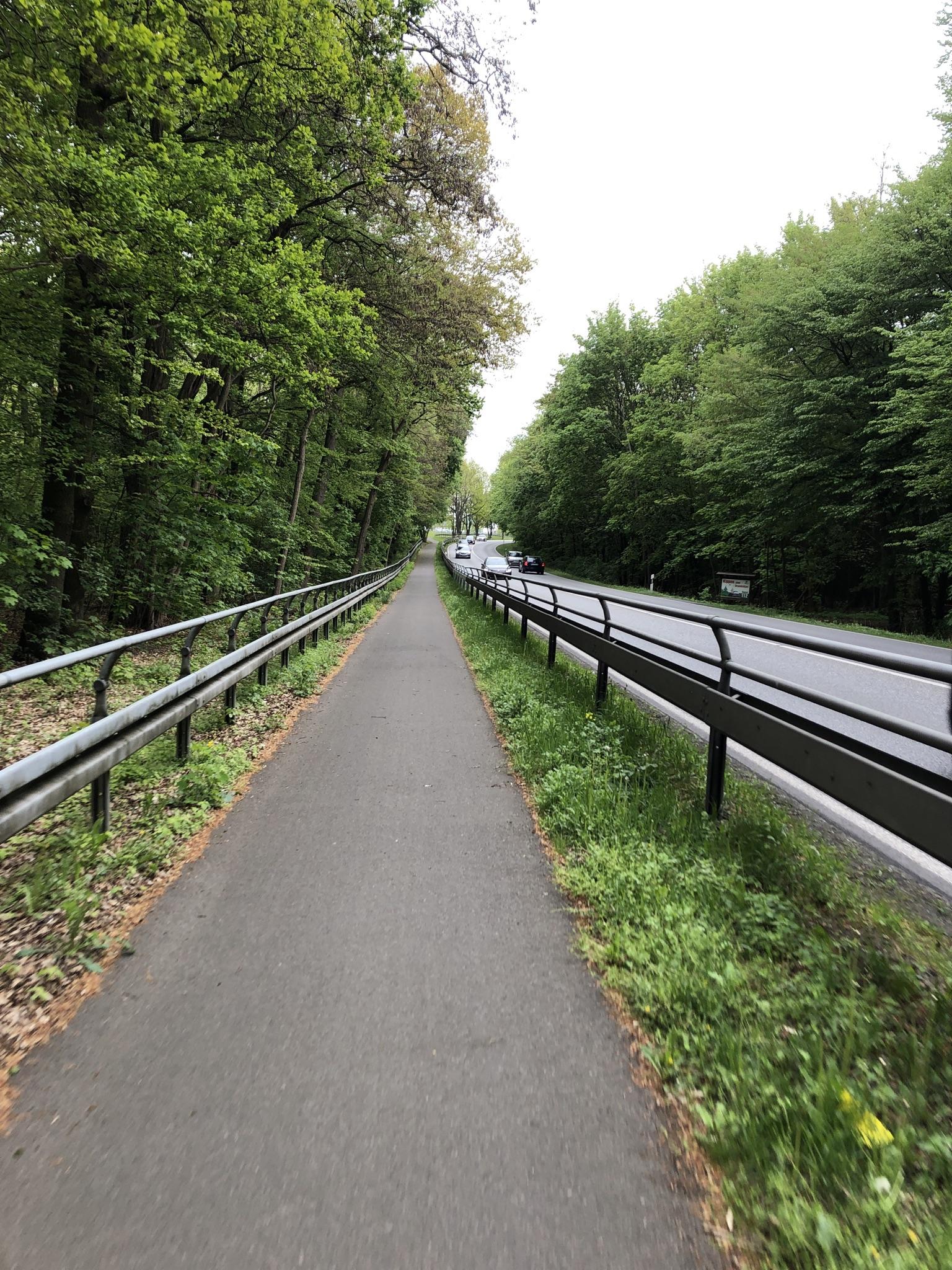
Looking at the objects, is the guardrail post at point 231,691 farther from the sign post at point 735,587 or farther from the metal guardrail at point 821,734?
the sign post at point 735,587

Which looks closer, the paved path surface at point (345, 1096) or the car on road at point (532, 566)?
the paved path surface at point (345, 1096)

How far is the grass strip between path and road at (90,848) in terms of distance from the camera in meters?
2.46

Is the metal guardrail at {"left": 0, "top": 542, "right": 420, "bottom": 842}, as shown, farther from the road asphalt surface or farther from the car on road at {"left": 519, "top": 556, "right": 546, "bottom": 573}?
the car on road at {"left": 519, "top": 556, "right": 546, "bottom": 573}

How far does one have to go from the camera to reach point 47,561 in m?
8.17

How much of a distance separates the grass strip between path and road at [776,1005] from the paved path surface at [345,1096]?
0.61 ft

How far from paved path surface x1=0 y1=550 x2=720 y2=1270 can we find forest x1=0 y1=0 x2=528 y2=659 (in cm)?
657

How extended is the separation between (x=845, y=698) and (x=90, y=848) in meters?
6.69

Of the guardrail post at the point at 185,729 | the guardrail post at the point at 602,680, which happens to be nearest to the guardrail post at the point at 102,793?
the guardrail post at the point at 185,729

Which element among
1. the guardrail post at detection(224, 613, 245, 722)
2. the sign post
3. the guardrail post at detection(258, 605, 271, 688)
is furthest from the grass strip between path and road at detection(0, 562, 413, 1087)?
the sign post

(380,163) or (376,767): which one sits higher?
(380,163)

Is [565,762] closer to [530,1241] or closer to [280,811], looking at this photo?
[280,811]

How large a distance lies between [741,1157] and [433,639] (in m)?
11.7

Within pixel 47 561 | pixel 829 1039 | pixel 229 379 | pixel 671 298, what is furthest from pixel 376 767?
pixel 671 298

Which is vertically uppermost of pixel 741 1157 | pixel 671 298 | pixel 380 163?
pixel 671 298
